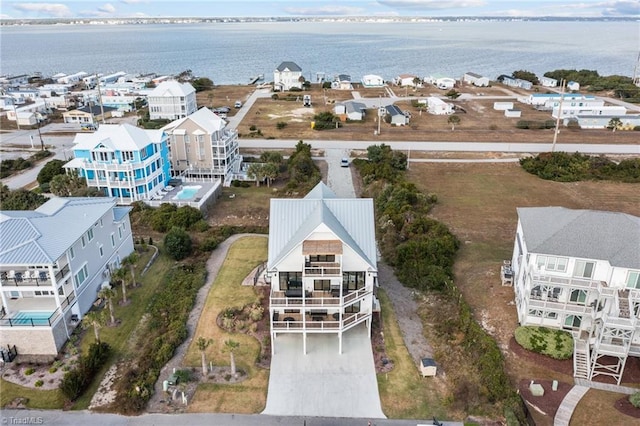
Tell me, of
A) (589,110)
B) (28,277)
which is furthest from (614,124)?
(28,277)

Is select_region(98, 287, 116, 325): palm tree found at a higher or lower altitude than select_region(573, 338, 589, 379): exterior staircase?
higher

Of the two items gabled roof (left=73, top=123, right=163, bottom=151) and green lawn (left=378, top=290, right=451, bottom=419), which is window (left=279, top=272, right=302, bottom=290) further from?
gabled roof (left=73, top=123, right=163, bottom=151)

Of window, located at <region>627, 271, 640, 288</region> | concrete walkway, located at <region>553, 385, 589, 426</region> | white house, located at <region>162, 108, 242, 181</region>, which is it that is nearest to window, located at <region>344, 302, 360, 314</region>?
concrete walkway, located at <region>553, 385, 589, 426</region>

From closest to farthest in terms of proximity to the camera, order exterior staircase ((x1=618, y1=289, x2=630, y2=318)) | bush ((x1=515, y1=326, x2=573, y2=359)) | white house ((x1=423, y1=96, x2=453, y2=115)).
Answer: exterior staircase ((x1=618, y1=289, x2=630, y2=318)) → bush ((x1=515, y1=326, x2=573, y2=359)) → white house ((x1=423, y1=96, x2=453, y2=115))

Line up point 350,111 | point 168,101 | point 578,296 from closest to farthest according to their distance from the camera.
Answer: point 578,296 → point 168,101 → point 350,111

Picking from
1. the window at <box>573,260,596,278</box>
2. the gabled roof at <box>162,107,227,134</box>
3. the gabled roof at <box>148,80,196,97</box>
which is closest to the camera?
the window at <box>573,260,596,278</box>

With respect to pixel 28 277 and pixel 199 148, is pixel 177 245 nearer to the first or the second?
pixel 28 277
